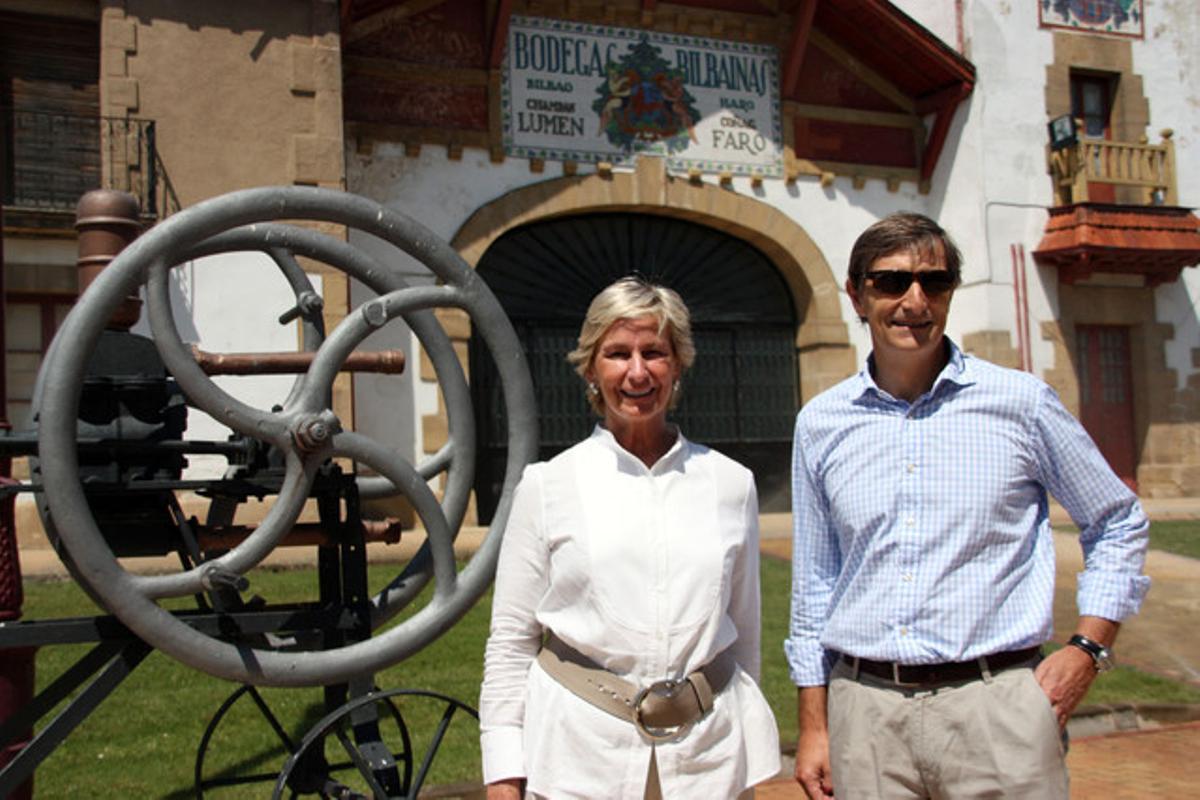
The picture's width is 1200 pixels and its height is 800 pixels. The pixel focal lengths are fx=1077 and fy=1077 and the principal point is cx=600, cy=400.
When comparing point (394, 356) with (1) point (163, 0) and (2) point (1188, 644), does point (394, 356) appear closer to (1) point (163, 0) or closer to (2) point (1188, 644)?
(2) point (1188, 644)

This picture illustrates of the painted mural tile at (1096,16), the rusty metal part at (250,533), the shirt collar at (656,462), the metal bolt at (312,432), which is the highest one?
the painted mural tile at (1096,16)

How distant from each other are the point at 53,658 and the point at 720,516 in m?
4.86

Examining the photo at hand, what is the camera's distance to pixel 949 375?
2.22 m

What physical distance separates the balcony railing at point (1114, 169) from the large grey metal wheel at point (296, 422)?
1176 cm

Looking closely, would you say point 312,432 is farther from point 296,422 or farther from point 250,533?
point 250,533

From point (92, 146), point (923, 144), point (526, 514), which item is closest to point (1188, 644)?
point (526, 514)

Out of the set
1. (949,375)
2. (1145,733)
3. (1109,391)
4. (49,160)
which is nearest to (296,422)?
(949,375)

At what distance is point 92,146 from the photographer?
989 centimetres

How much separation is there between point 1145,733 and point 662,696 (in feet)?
12.5

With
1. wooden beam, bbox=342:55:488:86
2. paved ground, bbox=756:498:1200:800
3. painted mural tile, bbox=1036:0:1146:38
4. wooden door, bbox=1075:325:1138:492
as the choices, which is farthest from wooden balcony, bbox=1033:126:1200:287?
wooden beam, bbox=342:55:488:86

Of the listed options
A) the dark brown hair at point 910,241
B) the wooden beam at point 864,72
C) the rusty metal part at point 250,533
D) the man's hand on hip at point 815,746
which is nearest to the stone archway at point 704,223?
the wooden beam at point 864,72

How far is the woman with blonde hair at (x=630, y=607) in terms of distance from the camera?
2035 mm

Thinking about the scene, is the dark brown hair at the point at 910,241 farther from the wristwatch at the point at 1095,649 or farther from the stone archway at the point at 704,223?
the stone archway at the point at 704,223

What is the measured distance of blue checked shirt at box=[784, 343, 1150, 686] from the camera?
2104 mm
